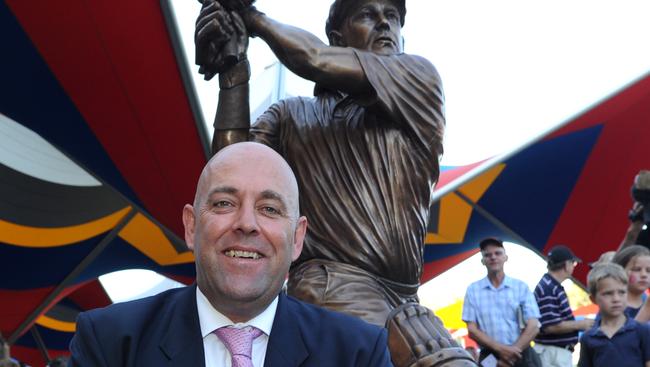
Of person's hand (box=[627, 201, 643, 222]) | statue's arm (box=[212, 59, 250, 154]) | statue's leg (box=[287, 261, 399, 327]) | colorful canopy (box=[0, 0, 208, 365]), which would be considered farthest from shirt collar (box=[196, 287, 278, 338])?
colorful canopy (box=[0, 0, 208, 365])

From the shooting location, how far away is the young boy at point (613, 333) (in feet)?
10.9

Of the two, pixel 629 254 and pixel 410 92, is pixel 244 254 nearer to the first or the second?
pixel 410 92

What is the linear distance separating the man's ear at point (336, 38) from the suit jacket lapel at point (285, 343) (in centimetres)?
133

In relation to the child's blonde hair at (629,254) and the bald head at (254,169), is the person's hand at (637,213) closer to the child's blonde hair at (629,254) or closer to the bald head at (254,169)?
the child's blonde hair at (629,254)

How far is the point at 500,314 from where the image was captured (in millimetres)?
5129

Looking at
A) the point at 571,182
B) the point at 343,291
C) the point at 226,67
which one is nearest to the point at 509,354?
the point at 343,291

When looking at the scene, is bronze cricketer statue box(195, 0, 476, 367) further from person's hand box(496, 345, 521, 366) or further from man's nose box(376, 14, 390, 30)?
person's hand box(496, 345, 521, 366)

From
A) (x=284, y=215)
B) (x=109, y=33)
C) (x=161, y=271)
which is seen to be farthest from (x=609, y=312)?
(x=161, y=271)

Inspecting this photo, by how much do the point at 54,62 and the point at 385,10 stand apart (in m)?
5.50

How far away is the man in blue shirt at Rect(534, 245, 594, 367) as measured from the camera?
5.11m

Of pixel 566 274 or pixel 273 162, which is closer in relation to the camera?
pixel 273 162

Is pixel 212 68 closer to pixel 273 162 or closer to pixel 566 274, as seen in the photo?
pixel 273 162

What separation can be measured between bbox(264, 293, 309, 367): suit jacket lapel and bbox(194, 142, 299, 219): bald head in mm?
182

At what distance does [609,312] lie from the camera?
3473mm
